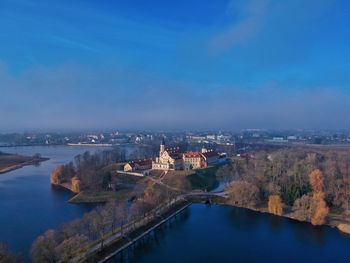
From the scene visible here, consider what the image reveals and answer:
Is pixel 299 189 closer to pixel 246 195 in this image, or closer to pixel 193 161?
pixel 246 195

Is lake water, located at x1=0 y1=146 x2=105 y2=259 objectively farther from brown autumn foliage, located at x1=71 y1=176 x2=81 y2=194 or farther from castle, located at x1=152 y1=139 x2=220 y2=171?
castle, located at x1=152 y1=139 x2=220 y2=171

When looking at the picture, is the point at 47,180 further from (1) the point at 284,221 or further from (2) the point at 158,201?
(1) the point at 284,221

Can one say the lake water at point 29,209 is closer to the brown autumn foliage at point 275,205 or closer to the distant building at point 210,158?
the brown autumn foliage at point 275,205

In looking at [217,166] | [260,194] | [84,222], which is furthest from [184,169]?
[84,222]

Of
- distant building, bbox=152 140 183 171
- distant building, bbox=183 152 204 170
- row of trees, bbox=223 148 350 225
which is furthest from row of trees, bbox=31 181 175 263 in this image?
distant building, bbox=183 152 204 170

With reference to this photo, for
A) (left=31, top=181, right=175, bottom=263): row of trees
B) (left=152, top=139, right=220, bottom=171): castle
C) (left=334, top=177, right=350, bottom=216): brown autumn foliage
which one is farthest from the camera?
(left=152, top=139, right=220, bottom=171): castle

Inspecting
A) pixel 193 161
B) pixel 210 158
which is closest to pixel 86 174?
pixel 193 161

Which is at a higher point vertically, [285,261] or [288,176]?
[288,176]
